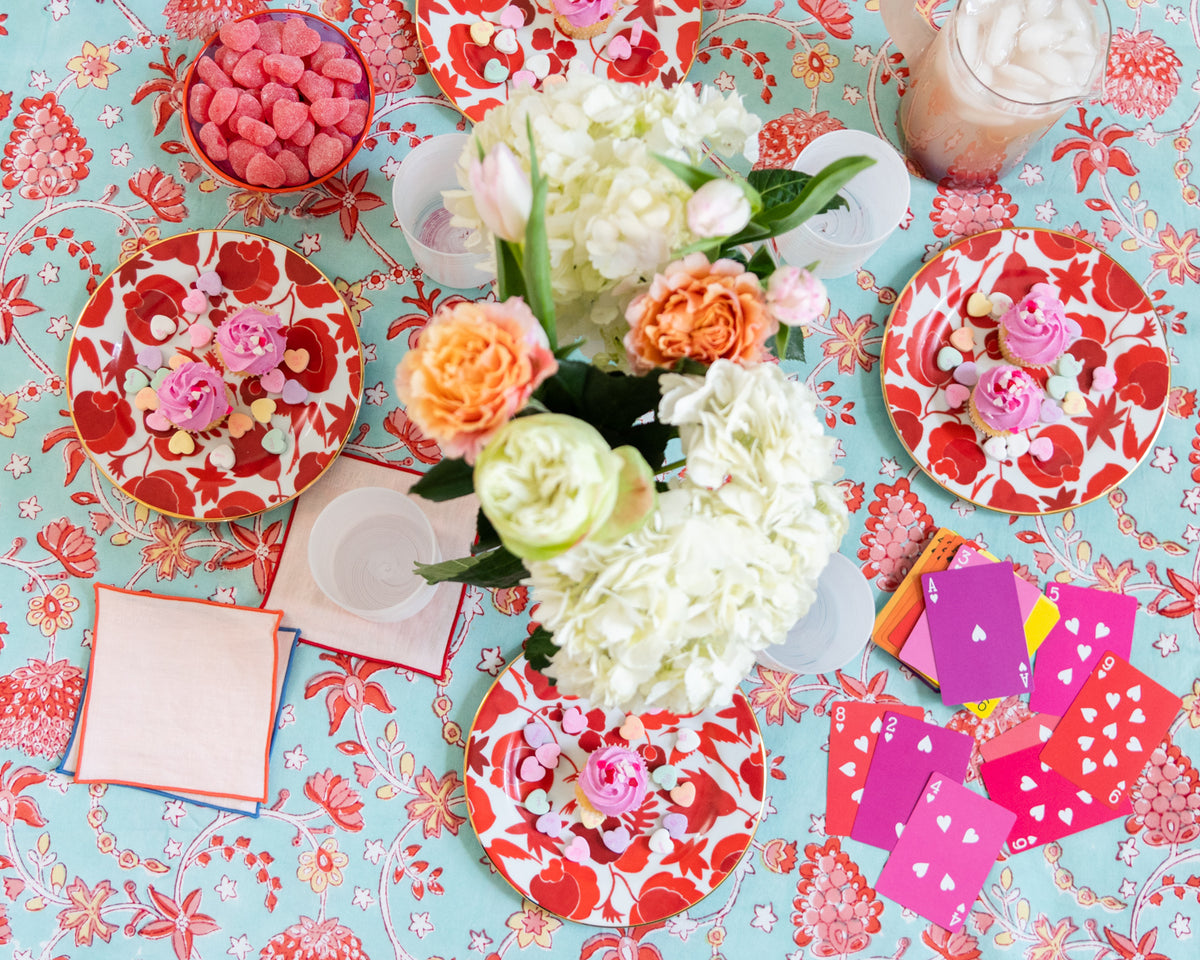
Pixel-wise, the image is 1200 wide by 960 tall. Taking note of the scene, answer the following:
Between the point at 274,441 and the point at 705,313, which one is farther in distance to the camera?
the point at 274,441

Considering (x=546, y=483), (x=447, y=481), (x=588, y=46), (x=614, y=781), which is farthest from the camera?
(x=588, y=46)

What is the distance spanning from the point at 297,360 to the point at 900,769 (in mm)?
806

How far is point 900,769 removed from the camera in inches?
34.8

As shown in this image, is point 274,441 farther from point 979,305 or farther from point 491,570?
point 979,305

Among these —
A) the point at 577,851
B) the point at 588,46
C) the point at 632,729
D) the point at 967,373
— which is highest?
the point at 588,46

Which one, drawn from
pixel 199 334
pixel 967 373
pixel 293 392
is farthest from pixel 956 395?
pixel 199 334

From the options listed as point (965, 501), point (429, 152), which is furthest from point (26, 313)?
point (965, 501)

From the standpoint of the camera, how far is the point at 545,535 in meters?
0.33

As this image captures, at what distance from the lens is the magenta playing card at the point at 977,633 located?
882 millimetres

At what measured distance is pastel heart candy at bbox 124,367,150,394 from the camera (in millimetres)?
874

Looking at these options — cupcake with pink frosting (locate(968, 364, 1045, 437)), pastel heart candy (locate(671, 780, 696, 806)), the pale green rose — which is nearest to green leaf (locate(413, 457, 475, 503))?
the pale green rose

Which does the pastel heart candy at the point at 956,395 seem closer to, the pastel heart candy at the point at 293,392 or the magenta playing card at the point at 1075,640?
the magenta playing card at the point at 1075,640

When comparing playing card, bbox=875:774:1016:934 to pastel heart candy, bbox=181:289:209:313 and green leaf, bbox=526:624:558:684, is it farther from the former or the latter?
pastel heart candy, bbox=181:289:209:313

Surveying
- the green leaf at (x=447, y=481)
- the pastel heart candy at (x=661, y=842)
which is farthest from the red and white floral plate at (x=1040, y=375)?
the green leaf at (x=447, y=481)
